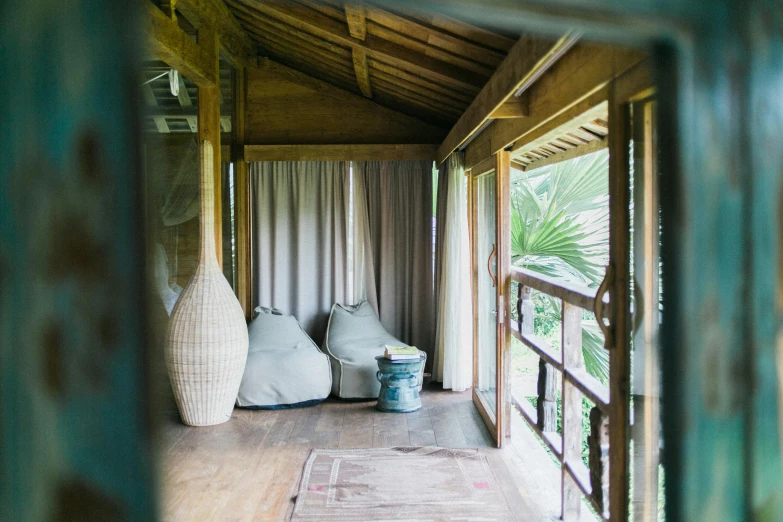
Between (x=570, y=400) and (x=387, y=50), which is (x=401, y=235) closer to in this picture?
(x=387, y=50)

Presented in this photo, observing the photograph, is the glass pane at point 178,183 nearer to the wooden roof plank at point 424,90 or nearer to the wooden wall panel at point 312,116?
the wooden wall panel at point 312,116

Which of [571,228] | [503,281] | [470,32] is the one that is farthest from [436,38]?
[571,228]

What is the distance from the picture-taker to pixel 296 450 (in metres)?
4.06

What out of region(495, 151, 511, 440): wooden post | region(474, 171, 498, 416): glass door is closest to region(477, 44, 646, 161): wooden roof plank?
region(495, 151, 511, 440): wooden post

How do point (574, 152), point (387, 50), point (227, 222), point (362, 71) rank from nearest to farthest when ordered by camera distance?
point (387, 50)
point (574, 152)
point (362, 71)
point (227, 222)

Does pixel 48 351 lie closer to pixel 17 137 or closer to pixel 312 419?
pixel 17 137

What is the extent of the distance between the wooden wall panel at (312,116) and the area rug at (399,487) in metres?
3.19

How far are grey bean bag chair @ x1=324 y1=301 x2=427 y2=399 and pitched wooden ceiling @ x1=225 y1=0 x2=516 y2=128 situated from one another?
1887 millimetres

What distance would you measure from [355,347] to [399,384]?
27.4 inches

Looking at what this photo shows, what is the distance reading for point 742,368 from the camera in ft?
0.96

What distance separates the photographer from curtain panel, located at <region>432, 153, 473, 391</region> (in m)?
5.13

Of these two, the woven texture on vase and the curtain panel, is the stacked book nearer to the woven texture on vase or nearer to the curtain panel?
the curtain panel

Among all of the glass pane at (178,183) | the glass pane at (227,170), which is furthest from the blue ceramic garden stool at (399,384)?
the glass pane at (227,170)

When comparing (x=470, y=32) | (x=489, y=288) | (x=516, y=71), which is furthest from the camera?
(x=489, y=288)
